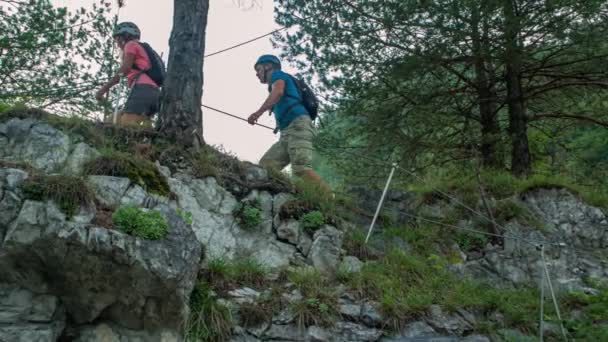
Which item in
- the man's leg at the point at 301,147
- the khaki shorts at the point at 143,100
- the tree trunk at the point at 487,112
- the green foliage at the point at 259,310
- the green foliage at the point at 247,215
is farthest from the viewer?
the tree trunk at the point at 487,112

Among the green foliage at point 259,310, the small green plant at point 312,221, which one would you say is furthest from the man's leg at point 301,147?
the green foliage at point 259,310

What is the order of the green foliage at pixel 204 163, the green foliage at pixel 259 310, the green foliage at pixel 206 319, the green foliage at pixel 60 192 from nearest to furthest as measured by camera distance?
the green foliage at pixel 60 192 → the green foliage at pixel 206 319 → the green foliage at pixel 259 310 → the green foliage at pixel 204 163

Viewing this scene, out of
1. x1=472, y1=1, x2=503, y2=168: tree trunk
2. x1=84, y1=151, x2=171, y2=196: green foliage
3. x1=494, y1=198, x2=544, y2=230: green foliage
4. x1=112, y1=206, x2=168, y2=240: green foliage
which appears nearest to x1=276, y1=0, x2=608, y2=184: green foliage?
x1=472, y1=1, x2=503, y2=168: tree trunk

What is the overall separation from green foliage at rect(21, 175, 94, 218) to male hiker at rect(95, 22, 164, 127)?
9.22 ft

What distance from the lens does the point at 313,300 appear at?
547 cm

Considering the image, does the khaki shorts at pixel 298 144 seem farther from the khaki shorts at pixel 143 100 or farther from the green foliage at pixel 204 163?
the khaki shorts at pixel 143 100

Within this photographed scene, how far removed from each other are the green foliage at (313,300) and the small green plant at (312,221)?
80 centimetres

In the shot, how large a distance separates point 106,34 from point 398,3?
6925 mm

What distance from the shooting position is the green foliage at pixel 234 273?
18.5 feet

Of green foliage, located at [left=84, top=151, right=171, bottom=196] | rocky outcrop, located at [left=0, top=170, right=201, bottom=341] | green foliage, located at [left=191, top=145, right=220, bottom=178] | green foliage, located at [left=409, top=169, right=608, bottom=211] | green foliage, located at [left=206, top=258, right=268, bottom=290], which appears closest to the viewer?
rocky outcrop, located at [left=0, top=170, right=201, bottom=341]

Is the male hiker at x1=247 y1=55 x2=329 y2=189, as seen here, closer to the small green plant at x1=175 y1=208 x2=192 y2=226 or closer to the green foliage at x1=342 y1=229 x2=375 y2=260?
the green foliage at x1=342 y1=229 x2=375 y2=260

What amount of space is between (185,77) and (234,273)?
10.9ft

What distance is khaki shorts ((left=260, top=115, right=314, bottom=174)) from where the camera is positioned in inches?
304

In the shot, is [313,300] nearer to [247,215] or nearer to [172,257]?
[172,257]
